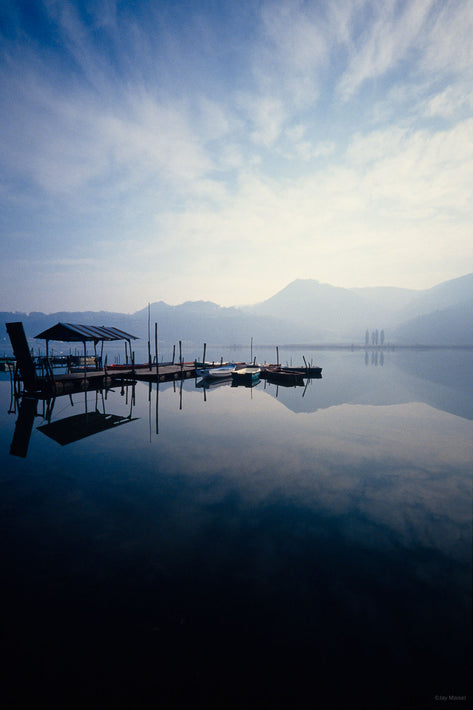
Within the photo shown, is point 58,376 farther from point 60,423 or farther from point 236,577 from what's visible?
point 236,577

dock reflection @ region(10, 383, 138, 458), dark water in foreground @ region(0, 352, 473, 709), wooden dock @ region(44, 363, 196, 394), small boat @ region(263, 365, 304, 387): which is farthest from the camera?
small boat @ region(263, 365, 304, 387)

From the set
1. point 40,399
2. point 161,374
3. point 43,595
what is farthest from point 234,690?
point 161,374

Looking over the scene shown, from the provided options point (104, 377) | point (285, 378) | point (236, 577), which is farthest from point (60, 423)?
point (285, 378)

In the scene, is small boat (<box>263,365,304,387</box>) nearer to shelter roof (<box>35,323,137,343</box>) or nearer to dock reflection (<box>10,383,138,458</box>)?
dock reflection (<box>10,383,138,458</box>)

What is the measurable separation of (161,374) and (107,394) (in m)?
8.13

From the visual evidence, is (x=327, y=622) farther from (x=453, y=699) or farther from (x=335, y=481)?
(x=335, y=481)

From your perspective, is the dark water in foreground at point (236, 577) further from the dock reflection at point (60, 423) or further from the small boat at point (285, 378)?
the small boat at point (285, 378)

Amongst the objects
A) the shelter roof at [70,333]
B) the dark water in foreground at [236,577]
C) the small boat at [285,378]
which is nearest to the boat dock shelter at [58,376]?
the shelter roof at [70,333]

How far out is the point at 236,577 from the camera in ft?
19.0

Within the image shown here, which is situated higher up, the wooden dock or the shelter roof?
the shelter roof

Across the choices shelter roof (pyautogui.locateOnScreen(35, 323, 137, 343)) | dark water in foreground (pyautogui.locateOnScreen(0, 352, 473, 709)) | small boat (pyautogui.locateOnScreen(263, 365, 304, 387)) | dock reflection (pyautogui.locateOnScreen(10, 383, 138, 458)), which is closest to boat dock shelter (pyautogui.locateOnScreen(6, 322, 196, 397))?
shelter roof (pyautogui.locateOnScreen(35, 323, 137, 343))

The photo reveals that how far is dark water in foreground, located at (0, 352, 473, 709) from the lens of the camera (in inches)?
155

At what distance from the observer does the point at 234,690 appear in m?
3.82

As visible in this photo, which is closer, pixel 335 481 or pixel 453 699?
pixel 453 699
